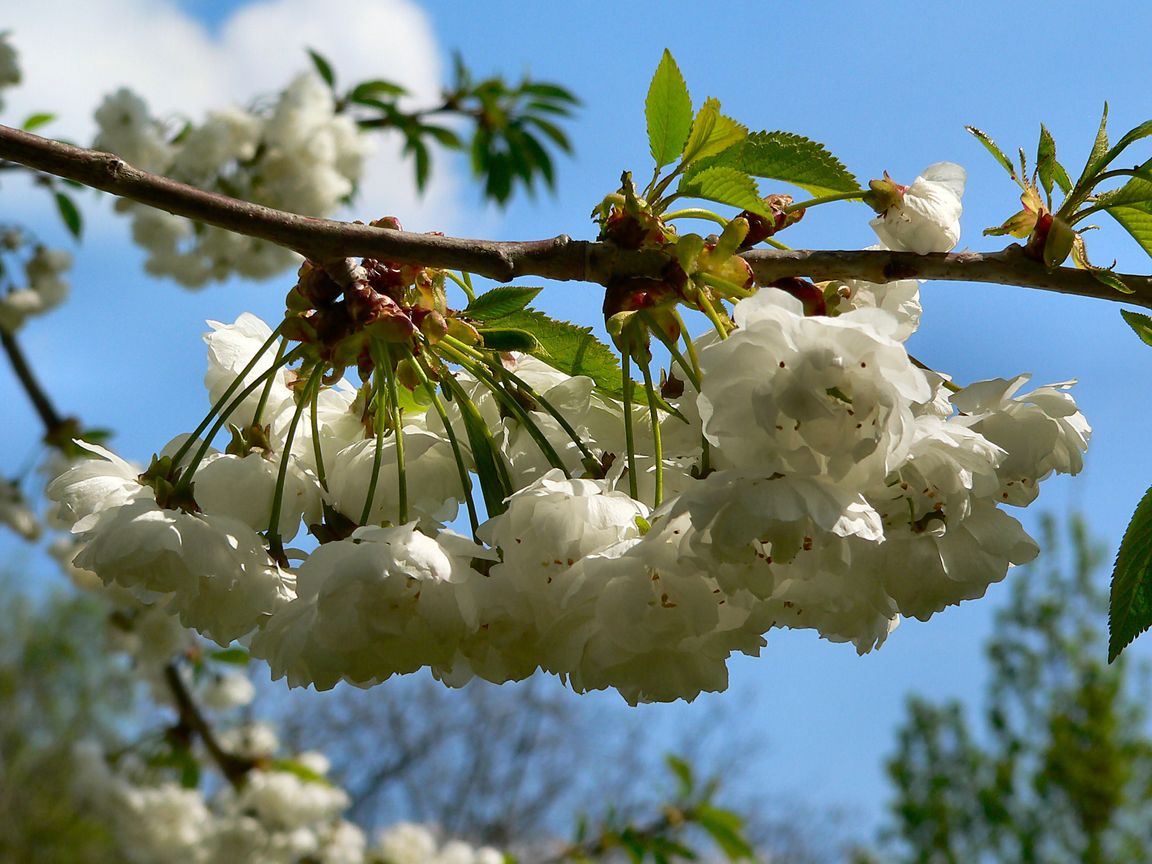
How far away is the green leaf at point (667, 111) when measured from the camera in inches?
37.8

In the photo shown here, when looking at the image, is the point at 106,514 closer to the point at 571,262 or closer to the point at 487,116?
the point at 571,262

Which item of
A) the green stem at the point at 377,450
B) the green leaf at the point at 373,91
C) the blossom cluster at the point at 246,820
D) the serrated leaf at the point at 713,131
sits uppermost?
the green leaf at the point at 373,91

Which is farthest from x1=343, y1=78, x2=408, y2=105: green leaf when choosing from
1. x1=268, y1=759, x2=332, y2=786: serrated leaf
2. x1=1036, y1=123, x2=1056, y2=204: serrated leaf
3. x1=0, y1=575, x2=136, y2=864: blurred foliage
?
x1=0, y1=575, x2=136, y2=864: blurred foliage

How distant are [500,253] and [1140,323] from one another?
1.81 ft

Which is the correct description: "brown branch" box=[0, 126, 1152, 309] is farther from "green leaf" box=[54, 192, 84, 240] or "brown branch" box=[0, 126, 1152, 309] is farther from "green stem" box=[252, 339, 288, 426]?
"green leaf" box=[54, 192, 84, 240]

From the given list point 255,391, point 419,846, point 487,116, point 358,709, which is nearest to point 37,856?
point 358,709

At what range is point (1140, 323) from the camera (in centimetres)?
Result: 95

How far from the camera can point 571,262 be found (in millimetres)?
920

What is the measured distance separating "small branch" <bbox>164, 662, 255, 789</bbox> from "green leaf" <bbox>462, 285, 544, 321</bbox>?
8.66ft

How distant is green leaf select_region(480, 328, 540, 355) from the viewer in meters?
0.98

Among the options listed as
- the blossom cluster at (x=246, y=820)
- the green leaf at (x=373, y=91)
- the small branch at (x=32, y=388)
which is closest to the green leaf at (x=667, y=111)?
the small branch at (x=32, y=388)

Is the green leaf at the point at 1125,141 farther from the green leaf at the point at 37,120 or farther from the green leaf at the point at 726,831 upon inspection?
the green leaf at the point at 37,120

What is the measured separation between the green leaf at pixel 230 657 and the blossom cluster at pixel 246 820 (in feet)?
1.64

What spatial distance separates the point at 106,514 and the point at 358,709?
47.1 feet
